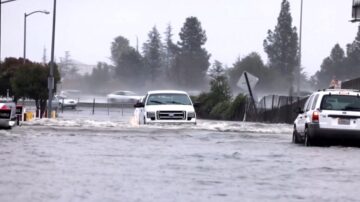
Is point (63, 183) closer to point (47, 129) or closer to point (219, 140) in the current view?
point (219, 140)

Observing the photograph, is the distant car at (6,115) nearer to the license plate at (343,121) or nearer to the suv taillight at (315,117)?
the suv taillight at (315,117)

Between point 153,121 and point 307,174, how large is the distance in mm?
14736

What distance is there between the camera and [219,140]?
22.2m

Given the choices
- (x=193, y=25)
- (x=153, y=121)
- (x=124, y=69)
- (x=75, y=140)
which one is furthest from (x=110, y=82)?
(x=75, y=140)

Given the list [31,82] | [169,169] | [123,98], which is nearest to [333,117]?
[169,169]

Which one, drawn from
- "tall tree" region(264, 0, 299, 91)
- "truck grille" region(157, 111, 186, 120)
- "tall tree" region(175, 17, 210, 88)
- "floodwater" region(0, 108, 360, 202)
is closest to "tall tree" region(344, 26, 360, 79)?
"tall tree" region(264, 0, 299, 91)

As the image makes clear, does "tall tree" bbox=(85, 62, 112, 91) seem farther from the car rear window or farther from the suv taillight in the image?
the suv taillight

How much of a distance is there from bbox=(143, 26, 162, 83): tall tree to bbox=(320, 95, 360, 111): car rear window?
86.6 metres

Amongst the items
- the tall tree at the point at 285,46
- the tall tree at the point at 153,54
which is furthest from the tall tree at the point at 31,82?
the tall tree at the point at 153,54

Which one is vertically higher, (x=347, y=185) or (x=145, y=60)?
(x=145, y=60)

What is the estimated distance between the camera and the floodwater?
35.4 ft

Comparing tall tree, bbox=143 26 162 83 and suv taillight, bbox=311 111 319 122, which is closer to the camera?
suv taillight, bbox=311 111 319 122

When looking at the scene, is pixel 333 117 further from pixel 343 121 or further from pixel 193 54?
pixel 193 54

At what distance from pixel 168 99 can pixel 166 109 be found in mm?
1118
